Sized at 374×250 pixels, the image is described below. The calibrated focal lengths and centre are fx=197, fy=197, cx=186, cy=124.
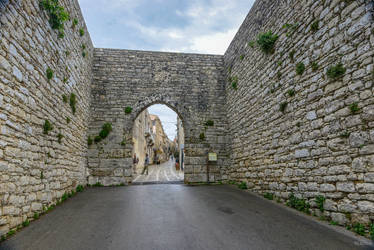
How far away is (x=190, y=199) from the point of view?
17.5 ft

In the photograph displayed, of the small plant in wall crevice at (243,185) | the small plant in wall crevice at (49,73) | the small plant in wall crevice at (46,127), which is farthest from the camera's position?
the small plant in wall crevice at (243,185)

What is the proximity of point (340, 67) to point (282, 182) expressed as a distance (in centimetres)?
273

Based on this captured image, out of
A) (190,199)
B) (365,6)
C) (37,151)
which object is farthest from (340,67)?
(37,151)

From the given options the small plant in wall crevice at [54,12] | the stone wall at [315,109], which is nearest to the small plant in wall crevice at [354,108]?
the stone wall at [315,109]

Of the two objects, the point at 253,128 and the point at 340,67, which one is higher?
the point at 340,67

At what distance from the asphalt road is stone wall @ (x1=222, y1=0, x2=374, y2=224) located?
0.63m

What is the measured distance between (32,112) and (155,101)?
17.4 ft

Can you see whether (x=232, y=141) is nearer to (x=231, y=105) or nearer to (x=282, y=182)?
(x=231, y=105)

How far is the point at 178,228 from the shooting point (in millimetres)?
3256

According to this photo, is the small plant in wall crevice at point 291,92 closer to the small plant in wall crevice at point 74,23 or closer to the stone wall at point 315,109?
the stone wall at point 315,109

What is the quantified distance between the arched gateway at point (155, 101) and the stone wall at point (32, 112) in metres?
2.04

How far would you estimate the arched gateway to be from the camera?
795 centimetres

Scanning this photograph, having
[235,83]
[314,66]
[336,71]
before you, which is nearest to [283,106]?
[314,66]

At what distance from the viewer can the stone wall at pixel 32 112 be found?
2.95 m
